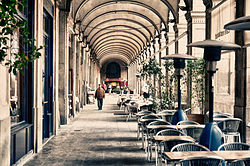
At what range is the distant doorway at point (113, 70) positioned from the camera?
5888 cm

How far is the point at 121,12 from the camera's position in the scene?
67.8ft

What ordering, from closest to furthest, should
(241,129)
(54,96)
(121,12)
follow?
(241,129) < (54,96) < (121,12)

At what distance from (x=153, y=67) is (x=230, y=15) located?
5030 millimetres

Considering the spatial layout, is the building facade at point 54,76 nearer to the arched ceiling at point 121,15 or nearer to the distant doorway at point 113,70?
the arched ceiling at point 121,15

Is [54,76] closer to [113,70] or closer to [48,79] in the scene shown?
[48,79]

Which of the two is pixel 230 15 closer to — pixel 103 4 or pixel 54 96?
pixel 54 96

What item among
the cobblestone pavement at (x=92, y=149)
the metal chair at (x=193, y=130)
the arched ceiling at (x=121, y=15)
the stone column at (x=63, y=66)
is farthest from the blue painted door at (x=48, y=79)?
the arched ceiling at (x=121, y=15)

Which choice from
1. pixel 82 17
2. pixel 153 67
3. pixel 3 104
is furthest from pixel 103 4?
pixel 3 104

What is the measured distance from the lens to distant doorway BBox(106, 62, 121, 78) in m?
58.9

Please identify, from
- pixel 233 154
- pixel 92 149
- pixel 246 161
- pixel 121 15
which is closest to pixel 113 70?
pixel 121 15

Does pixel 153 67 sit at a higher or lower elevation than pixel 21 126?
higher

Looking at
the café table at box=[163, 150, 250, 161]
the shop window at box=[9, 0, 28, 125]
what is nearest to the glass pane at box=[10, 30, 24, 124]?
the shop window at box=[9, 0, 28, 125]

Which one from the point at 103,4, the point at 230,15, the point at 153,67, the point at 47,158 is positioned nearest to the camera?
the point at 47,158

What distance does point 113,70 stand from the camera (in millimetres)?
59156
